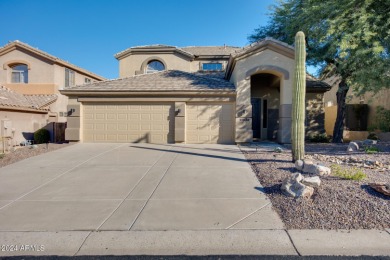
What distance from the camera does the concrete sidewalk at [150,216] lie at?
3408 millimetres

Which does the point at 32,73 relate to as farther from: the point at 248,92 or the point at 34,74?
the point at 248,92

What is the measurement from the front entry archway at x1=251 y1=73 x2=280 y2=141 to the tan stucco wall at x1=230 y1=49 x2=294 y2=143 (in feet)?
8.42

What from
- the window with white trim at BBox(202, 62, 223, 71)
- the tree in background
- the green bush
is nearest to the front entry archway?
the tree in background

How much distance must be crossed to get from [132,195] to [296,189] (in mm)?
3783

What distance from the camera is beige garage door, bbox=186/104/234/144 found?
12.9 metres

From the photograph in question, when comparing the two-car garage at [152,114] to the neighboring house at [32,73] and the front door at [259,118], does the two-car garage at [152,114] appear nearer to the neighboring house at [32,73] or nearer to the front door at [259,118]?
the front door at [259,118]

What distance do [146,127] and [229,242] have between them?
408 inches

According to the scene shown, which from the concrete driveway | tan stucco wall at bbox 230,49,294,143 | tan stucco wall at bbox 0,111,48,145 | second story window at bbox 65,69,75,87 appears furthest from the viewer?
second story window at bbox 65,69,75,87

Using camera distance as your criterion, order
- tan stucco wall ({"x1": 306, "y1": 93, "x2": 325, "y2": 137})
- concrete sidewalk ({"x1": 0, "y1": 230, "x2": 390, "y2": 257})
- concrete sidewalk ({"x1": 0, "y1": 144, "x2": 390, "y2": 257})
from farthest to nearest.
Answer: tan stucco wall ({"x1": 306, "y1": 93, "x2": 325, "y2": 137}) < concrete sidewalk ({"x1": 0, "y1": 144, "x2": 390, "y2": 257}) < concrete sidewalk ({"x1": 0, "y1": 230, "x2": 390, "y2": 257})

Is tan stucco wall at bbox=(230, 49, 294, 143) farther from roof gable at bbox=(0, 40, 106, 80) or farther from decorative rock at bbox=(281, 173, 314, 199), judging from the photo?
roof gable at bbox=(0, 40, 106, 80)

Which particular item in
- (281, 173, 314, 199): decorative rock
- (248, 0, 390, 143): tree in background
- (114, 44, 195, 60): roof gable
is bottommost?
(281, 173, 314, 199): decorative rock

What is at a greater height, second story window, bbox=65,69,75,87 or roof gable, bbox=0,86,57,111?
second story window, bbox=65,69,75,87

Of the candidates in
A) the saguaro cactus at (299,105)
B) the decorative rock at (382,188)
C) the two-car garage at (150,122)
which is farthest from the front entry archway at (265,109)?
the decorative rock at (382,188)

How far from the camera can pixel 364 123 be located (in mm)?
17609
